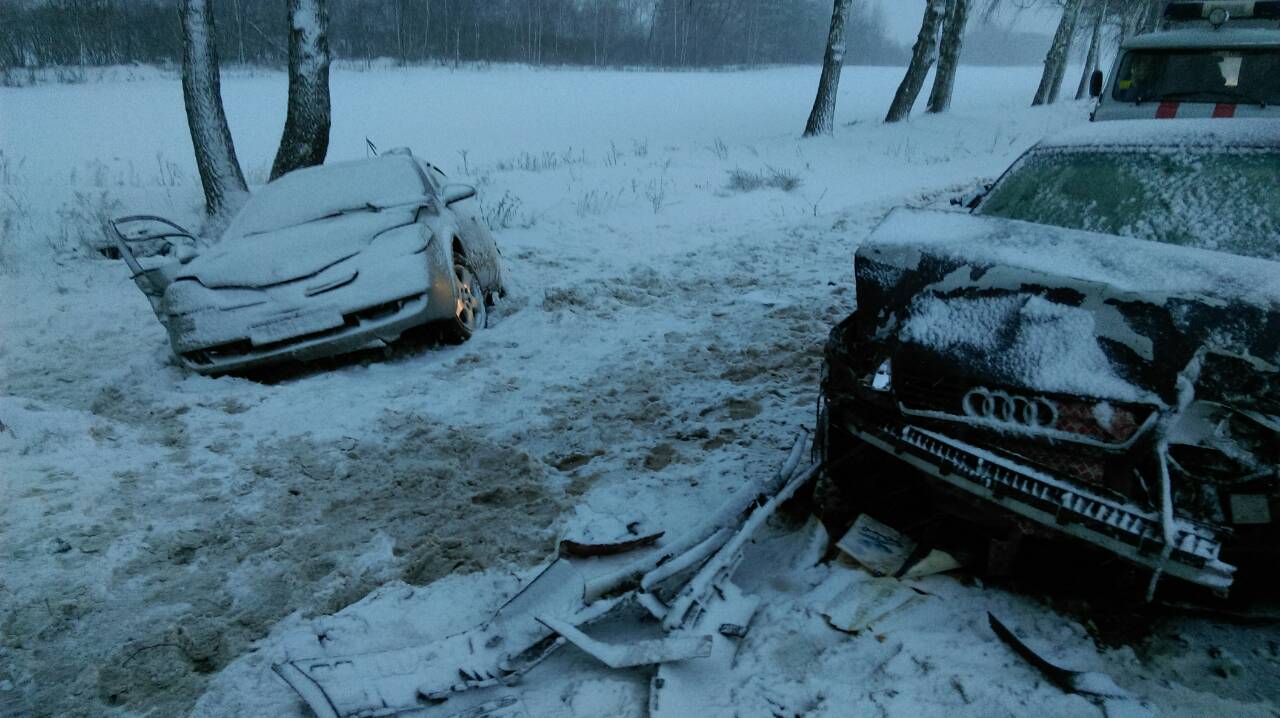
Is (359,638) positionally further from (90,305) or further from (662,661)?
(90,305)

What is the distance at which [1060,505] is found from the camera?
2.17 m

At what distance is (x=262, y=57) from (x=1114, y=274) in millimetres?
41020

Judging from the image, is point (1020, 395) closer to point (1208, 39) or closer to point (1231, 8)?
point (1208, 39)

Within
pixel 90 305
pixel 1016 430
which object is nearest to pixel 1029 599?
pixel 1016 430

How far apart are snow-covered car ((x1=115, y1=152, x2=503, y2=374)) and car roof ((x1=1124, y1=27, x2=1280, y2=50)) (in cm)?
702

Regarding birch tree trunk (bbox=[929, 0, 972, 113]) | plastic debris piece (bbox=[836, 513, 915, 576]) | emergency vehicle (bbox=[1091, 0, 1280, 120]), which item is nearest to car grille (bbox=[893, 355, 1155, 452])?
plastic debris piece (bbox=[836, 513, 915, 576])

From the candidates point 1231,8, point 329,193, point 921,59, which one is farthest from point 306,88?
point 921,59

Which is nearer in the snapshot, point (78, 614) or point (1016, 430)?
point (1016, 430)

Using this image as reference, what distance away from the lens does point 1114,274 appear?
239 centimetres

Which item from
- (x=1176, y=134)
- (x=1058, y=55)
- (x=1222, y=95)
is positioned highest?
(x=1058, y=55)

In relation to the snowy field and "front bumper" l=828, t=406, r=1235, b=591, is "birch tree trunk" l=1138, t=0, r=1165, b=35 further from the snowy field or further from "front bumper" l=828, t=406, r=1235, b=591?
"front bumper" l=828, t=406, r=1235, b=591

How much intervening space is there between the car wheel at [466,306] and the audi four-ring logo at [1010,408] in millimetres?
3663

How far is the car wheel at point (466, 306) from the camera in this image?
523cm

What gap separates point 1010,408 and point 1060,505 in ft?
1.10
